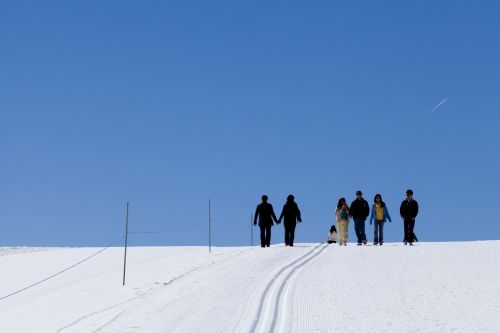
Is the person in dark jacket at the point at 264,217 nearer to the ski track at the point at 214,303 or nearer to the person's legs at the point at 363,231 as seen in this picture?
the person's legs at the point at 363,231

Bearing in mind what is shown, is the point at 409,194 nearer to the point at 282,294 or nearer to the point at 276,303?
the point at 282,294

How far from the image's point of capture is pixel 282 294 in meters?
15.7

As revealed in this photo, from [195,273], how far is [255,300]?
5710mm

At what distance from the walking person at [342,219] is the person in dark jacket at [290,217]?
65.9 inches

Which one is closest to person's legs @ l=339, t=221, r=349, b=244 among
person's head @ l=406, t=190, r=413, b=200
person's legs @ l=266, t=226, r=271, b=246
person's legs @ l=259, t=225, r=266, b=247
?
person's head @ l=406, t=190, r=413, b=200

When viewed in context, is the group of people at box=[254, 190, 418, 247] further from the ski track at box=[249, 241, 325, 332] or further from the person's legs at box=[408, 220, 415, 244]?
the ski track at box=[249, 241, 325, 332]

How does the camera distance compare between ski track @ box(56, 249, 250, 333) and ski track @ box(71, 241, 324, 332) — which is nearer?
A: ski track @ box(71, 241, 324, 332)

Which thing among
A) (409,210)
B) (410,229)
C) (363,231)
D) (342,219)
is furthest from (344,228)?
(409,210)

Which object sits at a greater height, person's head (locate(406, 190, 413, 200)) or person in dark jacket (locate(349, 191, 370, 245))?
person's head (locate(406, 190, 413, 200))

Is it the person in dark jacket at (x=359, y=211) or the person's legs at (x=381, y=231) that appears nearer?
the person in dark jacket at (x=359, y=211)

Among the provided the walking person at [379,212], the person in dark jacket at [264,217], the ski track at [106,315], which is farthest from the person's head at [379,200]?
the ski track at [106,315]

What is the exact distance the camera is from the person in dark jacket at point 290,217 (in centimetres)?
2922

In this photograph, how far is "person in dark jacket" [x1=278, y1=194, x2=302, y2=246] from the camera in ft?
95.9

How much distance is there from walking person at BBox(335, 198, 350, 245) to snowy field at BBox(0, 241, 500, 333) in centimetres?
242
